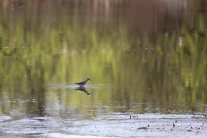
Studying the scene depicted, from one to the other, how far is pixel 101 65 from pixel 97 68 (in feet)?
1.11

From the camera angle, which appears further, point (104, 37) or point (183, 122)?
point (104, 37)

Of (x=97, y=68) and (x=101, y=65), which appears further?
(x=101, y=65)

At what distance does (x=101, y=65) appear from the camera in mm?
17844

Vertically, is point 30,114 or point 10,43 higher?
point 10,43

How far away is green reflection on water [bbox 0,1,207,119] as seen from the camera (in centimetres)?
1318

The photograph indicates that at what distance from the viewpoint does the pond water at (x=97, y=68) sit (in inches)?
478

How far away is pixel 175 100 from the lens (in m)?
13.5

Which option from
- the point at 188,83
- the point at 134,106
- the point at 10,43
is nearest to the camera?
the point at 134,106

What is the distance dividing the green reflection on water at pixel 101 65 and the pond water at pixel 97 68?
2cm

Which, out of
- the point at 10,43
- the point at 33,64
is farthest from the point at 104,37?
the point at 33,64

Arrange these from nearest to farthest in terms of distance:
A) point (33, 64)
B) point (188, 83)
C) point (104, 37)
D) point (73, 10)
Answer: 1. point (188, 83)
2. point (33, 64)
3. point (104, 37)
4. point (73, 10)

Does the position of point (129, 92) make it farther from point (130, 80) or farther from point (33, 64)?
point (33, 64)

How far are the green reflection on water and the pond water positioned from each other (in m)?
0.02

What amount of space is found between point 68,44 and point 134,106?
9.72 meters
